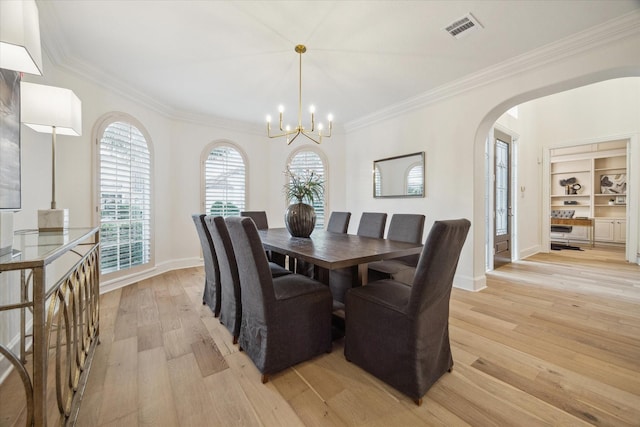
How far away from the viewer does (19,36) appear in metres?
0.91

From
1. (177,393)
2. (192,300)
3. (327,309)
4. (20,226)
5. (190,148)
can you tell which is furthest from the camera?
(190,148)

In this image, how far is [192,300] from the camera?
2.94 meters

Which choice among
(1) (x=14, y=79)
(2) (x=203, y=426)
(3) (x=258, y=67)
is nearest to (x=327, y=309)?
(2) (x=203, y=426)

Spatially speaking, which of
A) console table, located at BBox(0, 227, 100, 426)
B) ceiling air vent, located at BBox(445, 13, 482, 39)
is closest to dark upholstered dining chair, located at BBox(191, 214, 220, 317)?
console table, located at BBox(0, 227, 100, 426)

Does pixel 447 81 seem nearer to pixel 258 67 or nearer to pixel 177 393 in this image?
pixel 258 67

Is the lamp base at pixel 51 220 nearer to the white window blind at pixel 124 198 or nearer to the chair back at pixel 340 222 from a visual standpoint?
the white window blind at pixel 124 198

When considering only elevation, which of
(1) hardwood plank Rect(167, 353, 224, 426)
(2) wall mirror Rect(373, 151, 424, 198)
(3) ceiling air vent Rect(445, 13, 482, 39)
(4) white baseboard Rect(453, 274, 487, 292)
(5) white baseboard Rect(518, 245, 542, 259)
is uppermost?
(3) ceiling air vent Rect(445, 13, 482, 39)

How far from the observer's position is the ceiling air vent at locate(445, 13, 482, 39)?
2.17m

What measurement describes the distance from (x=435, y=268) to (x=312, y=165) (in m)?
4.18

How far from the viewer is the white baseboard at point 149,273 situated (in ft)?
10.6

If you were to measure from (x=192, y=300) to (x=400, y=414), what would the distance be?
97.7 inches

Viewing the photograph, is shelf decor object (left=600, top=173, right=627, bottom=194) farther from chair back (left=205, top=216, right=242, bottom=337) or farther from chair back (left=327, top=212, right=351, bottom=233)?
chair back (left=205, top=216, right=242, bottom=337)

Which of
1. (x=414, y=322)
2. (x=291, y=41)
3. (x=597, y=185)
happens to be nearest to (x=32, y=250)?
(x=414, y=322)

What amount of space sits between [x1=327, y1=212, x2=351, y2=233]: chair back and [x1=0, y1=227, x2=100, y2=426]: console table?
97.5 inches
